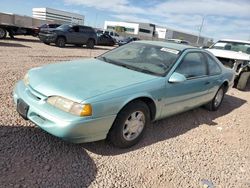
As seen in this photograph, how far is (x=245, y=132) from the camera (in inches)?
207

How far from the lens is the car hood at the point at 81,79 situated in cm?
320

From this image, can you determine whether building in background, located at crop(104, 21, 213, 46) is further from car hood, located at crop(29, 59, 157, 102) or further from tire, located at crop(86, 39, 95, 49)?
car hood, located at crop(29, 59, 157, 102)

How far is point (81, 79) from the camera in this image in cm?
355

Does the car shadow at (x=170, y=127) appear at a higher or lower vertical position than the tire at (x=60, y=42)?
lower

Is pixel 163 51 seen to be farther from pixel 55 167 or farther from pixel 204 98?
pixel 55 167

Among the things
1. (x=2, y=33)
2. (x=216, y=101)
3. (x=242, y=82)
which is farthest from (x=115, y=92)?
(x=2, y=33)

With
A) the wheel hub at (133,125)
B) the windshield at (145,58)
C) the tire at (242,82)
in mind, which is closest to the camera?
the wheel hub at (133,125)

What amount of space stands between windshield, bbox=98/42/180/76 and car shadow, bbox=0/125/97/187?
163 cm

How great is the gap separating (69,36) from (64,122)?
50.6 feet

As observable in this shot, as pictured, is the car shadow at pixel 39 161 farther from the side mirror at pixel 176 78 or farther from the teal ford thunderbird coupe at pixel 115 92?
the side mirror at pixel 176 78

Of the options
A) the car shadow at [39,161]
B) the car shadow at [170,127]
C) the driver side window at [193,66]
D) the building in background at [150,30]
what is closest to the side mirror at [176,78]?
the driver side window at [193,66]

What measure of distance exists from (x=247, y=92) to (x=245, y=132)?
4.46 meters

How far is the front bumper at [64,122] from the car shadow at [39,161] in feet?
1.04

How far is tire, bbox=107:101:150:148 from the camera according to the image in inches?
136
